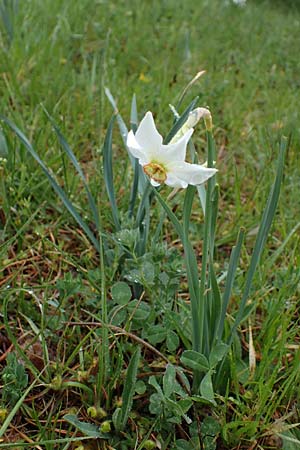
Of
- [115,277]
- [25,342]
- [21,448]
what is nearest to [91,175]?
[115,277]

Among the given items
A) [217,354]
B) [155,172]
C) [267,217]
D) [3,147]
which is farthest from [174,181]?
[3,147]

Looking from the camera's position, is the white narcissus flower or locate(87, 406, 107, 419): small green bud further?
locate(87, 406, 107, 419): small green bud

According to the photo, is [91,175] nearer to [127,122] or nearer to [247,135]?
[127,122]

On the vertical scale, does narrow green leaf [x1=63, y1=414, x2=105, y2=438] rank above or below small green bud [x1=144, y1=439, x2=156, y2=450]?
above

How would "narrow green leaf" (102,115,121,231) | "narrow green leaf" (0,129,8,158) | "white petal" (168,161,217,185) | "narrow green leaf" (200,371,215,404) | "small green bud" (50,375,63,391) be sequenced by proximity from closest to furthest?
"white petal" (168,161,217,185) → "narrow green leaf" (200,371,215,404) → "small green bud" (50,375,63,391) → "narrow green leaf" (102,115,121,231) → "narrow green leaf" (0,129,8,158)

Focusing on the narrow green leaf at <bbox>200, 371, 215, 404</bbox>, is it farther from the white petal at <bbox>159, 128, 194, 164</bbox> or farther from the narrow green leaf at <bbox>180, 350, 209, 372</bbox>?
the white petal at <bbox>159, 128, 194, 164</bbox>

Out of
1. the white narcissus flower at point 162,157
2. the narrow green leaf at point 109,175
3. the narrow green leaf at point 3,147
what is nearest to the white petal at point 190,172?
the white narcissus flower at point 162,157

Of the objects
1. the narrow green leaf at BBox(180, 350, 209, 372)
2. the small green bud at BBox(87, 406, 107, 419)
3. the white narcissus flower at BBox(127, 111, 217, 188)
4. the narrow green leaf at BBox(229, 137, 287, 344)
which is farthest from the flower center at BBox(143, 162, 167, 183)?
the small green bud at BBox(87, 406, 107, 419)

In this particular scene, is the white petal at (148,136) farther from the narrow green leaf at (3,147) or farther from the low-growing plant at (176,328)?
the narrow green leaf at (3,147)
